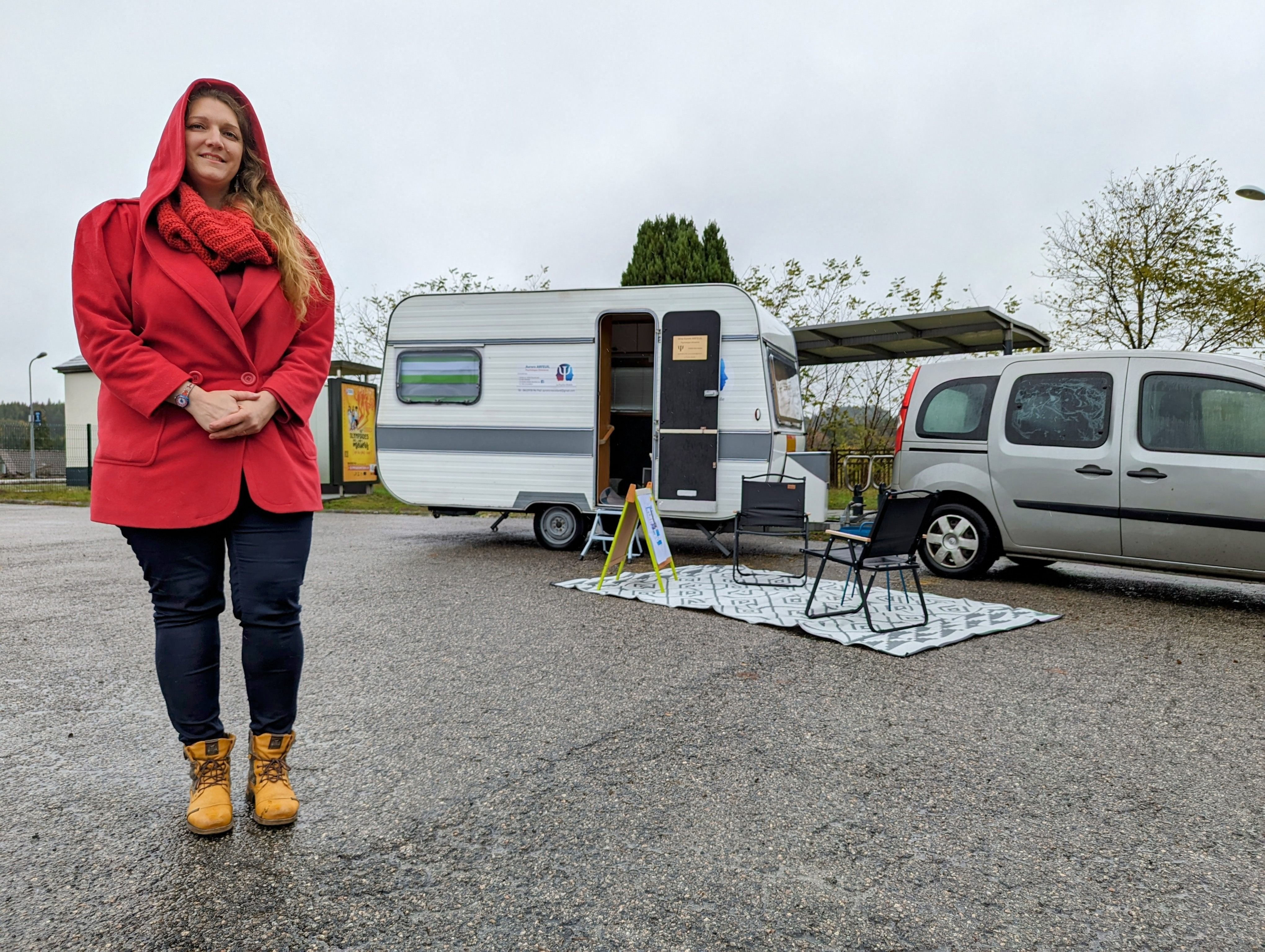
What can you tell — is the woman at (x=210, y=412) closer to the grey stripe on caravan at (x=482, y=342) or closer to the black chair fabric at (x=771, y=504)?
the black chair fabric at (x=771, y=504)

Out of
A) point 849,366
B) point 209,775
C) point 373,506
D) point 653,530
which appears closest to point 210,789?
point 209,775

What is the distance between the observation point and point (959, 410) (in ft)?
22.0

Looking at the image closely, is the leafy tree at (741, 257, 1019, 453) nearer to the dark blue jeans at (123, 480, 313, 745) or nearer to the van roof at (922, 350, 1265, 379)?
the van roof at (922, 350, 1265, 379)

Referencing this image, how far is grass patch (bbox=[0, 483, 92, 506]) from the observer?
16.3 meters

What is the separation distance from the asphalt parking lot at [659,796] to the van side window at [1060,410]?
1753 millimetres

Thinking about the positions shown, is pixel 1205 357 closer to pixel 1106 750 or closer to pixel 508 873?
pixel 1106 750

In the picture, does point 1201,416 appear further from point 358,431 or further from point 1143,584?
point 358,431

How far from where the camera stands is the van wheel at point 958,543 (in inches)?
259

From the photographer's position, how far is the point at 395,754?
280 centimetres

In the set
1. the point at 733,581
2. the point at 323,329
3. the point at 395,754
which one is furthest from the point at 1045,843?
the point at 733,581

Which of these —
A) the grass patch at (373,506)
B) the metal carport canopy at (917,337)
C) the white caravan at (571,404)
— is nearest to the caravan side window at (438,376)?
the white caravan at (571,404)

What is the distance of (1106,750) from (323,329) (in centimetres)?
299

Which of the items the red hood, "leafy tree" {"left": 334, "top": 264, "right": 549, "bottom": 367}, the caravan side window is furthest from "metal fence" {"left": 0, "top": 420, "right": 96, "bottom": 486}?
the red hood

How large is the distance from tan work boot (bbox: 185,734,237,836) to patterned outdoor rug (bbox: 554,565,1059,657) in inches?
124
